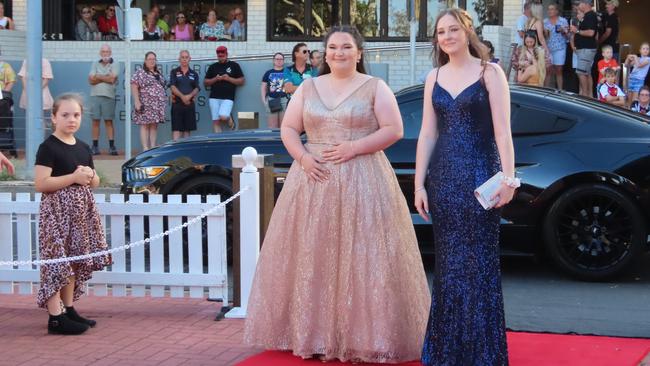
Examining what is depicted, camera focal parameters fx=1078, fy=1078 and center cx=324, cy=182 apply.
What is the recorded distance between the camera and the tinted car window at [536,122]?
9.26m

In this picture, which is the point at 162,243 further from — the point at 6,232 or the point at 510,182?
the point at 510,182

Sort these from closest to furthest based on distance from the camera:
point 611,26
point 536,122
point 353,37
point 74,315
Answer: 1. point 353,37
2. point 74,315
3. point 536,122
4. point 611,26

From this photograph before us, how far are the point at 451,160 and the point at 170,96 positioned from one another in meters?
13.8

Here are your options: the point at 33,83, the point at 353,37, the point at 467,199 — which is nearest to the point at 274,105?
the point at 33,83

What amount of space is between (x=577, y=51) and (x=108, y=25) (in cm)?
953

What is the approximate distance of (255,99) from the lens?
63.7 feet

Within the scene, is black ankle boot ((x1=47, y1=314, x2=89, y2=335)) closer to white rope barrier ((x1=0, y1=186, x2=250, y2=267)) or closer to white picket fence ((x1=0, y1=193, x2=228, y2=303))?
white rope barrier ((x1=0, y1=186, x2=250, y2=267))

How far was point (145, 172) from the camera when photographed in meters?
9.88

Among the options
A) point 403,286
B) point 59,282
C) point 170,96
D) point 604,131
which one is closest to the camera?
point 403,286

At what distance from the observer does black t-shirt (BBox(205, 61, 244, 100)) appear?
62.1 feet

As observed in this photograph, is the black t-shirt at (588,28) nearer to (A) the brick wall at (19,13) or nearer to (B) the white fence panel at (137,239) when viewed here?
(A) the brick wall at (19,13)

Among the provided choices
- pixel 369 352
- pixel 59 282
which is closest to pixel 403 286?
pixel 369 352

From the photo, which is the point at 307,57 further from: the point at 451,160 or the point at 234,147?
the point at 451,160

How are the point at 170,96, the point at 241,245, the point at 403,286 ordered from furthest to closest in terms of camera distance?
the point at 170,96 → the point at 241,245 → the point at 403,286
